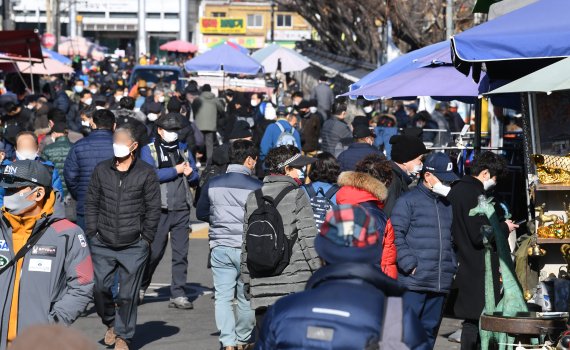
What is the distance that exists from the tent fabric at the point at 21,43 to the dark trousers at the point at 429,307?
13.5 metres

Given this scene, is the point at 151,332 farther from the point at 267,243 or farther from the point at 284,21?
the point at 284,21

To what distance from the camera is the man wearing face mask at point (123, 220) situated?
372 inches

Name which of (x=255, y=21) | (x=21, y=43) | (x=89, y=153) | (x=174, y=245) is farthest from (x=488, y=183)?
(x=255, y=21)

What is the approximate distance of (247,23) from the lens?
12131cm

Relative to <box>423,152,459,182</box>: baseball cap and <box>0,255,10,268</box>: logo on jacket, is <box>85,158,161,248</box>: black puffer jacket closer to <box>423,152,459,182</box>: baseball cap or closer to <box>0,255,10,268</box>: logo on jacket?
<box>423,152,459,182</box>: baseball cap

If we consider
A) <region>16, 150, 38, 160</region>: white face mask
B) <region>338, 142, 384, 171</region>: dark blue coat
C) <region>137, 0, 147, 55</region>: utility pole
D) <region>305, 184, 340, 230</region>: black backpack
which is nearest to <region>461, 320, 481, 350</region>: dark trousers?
<region>305, 184, 340, 230</region>: black backpack

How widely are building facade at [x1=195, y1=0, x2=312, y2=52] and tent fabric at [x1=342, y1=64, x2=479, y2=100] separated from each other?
322 ft

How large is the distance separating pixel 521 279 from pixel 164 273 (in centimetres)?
654

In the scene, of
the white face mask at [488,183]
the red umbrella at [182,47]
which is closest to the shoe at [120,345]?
the white face mask at [488,183]

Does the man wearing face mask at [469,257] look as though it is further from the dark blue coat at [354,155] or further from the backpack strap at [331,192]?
the dark blue coat at [354,155]

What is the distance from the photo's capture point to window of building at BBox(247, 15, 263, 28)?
120875mm

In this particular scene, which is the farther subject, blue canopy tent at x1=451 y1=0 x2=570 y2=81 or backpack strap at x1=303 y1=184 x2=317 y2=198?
backpack strap at x1=303 y1=184 x2=317 y2=198

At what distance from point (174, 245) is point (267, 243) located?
3857mm

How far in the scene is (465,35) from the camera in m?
7.96
